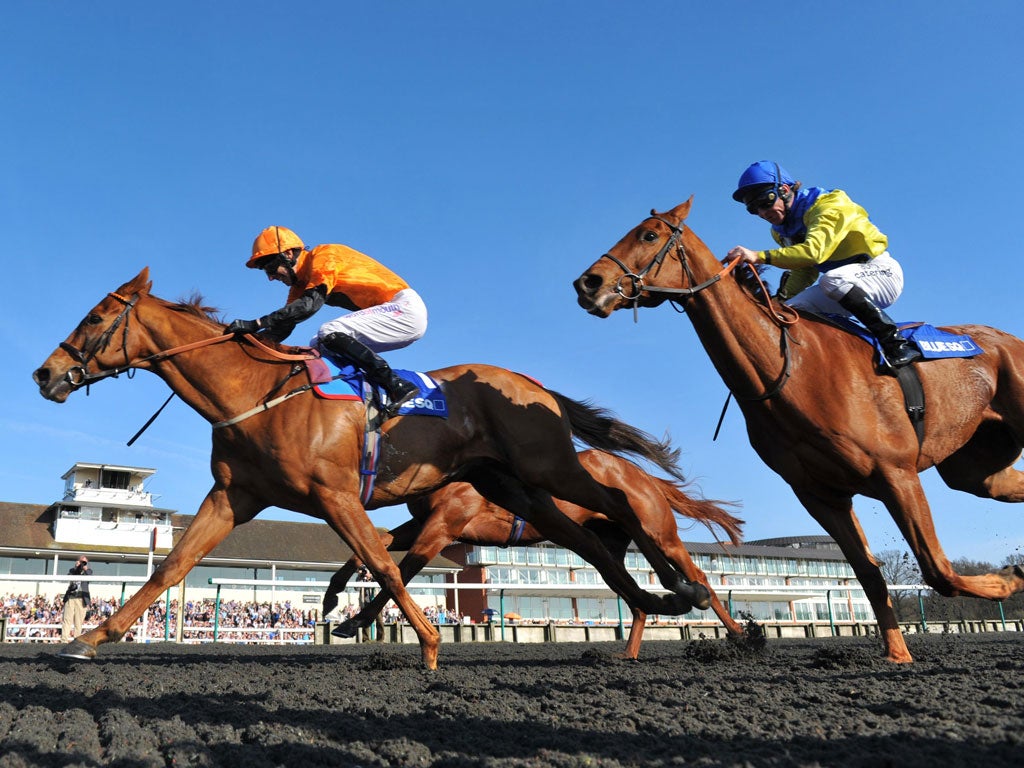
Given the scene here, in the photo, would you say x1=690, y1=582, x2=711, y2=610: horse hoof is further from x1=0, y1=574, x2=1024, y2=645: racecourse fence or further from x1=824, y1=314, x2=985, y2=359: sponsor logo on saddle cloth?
x1=0, y1=574, x2=1024, y2=645: racecourse fence

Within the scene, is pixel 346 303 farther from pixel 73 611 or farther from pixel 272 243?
pixel 73 611

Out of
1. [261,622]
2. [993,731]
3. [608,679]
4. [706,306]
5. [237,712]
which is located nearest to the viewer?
[993,731]

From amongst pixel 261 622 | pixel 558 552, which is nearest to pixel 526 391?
pixel 261 622

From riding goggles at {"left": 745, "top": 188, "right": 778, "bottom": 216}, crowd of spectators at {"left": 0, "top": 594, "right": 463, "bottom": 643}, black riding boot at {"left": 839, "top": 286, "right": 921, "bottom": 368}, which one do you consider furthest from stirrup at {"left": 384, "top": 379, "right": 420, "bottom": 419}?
crowd of spectators at {"left": 0, "top": 594, "right": 463, "bottom": 643}

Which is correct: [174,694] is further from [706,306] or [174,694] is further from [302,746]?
[706,306]

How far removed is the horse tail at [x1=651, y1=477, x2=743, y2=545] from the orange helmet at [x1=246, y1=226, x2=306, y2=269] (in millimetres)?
4441

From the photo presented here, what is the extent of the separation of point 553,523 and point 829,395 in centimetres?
261

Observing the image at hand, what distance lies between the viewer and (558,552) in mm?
60594

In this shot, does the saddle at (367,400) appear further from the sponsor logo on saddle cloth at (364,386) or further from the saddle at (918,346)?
the saddle at (918,346)

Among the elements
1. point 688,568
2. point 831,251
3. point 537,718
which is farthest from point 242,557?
point 537,718

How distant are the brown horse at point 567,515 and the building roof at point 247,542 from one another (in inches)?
1261

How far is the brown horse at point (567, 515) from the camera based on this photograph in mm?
7441

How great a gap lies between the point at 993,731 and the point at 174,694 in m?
3.43

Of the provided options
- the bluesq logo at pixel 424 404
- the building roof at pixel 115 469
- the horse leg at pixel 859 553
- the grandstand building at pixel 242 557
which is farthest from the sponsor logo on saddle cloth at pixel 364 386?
the building roof at pixel 115 469
